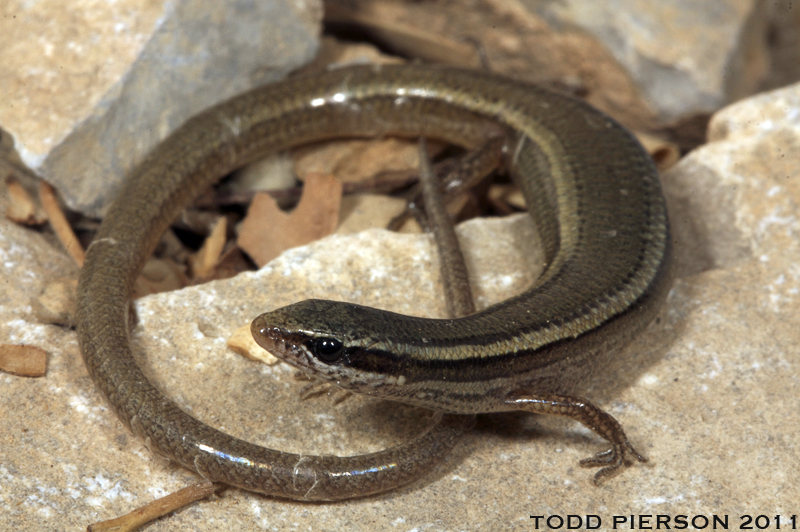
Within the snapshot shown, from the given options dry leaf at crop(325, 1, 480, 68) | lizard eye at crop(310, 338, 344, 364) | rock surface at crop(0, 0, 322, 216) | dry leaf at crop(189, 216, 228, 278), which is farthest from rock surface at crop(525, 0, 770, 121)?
lizard eye at crop(310, 338, 344, 364)

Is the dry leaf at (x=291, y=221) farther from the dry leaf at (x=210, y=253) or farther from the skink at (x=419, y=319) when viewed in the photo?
the skink at (x=419, y=319)

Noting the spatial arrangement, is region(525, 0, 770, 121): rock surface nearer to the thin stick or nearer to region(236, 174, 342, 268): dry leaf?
region(236, 174, 342, 268): dry leaf

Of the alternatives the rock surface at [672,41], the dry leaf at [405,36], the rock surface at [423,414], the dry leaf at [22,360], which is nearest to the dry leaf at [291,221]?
the rock surface at [423,414]

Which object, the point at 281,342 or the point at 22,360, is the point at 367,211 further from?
the point at 22,360

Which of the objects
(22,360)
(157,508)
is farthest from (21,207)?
(157,508)

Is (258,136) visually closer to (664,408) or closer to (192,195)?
(192,195)
